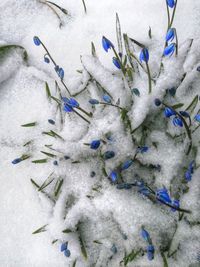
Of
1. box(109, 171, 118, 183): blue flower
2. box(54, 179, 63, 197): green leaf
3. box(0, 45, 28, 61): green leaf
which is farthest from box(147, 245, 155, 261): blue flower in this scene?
box(0, 45, 28, 61): green leaf

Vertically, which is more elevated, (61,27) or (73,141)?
(61,27)

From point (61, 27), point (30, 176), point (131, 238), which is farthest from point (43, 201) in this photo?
point (61, 27)

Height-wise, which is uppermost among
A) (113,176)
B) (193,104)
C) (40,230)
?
(193,104)

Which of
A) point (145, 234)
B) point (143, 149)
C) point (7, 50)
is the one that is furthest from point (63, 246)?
point (7, 50)

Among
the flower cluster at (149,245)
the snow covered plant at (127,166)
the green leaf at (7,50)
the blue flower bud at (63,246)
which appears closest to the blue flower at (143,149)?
the snow covered plant at (127,166)

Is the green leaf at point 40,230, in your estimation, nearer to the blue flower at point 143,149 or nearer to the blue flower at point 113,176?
the blue flower at point 113,176

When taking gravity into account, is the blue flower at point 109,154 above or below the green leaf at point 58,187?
above

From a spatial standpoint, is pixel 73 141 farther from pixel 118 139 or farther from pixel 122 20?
pixel 122 20

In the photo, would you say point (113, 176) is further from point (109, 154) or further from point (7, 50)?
point (7, 50)
